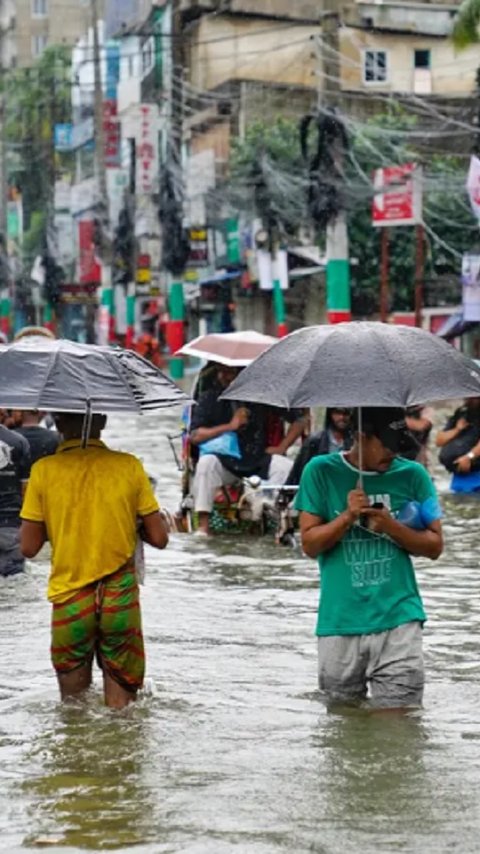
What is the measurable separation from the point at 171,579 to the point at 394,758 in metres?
6.23

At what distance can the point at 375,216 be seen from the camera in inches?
1540

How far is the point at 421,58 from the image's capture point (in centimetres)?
5572

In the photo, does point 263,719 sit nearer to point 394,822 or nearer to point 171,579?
point 394,822

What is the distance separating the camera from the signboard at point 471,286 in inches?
1363

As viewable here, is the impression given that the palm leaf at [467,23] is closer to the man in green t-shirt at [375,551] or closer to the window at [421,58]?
the man in green t-shirt at [375,551]

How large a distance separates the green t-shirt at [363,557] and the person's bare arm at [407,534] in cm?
8

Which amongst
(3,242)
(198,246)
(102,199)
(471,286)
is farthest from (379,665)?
(3,242)

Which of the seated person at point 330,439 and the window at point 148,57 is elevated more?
the window at point 148,57

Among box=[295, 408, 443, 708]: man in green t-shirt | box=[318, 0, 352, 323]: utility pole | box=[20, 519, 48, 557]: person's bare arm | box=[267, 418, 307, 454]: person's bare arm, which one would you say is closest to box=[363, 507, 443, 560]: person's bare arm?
box=[295, 408, 443, 708]: man in green t-shirt

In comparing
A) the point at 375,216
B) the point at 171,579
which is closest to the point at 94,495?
the point at 171,579

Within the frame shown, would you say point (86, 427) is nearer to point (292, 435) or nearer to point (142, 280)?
point (292, 435)

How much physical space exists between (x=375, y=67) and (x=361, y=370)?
4834cm

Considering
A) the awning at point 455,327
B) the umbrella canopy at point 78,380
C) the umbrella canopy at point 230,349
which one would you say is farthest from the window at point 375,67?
the umbrella canopy at point 78,380

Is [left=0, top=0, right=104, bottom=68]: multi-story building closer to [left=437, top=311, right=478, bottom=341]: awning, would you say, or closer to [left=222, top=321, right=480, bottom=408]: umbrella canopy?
[left=437, top=311, right=478, bottom=341]: awning
